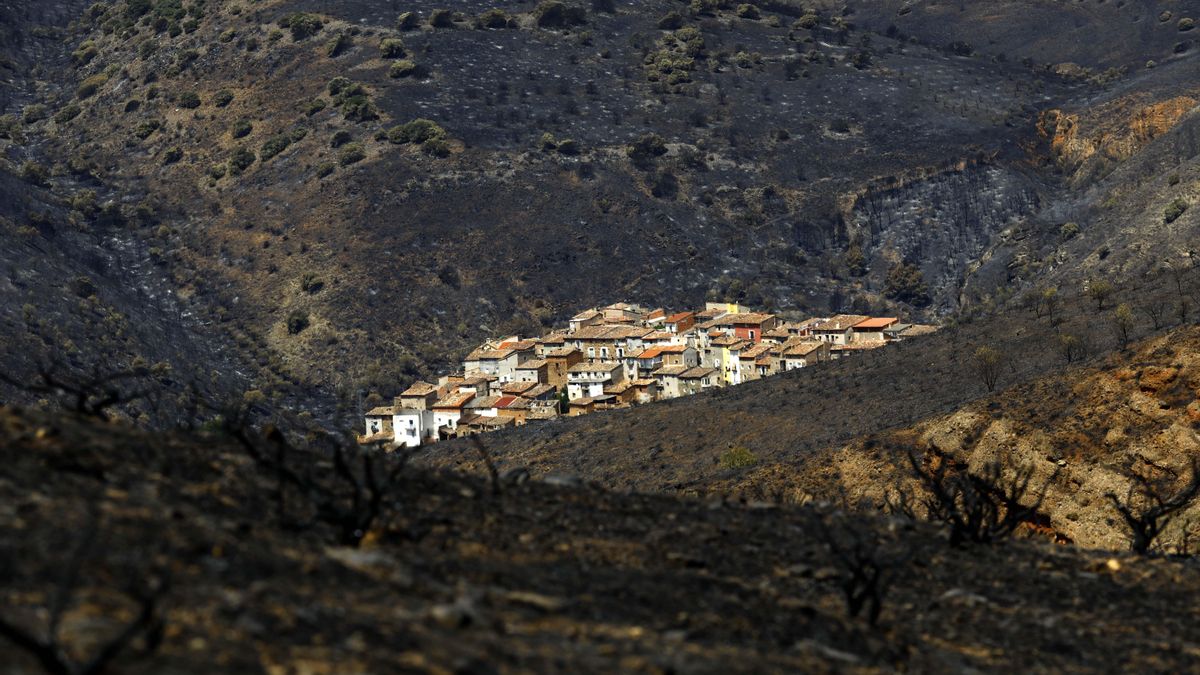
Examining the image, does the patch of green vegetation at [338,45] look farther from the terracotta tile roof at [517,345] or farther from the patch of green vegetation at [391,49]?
the terracotta tile roof at [517,345]

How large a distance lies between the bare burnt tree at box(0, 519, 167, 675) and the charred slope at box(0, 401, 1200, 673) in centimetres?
4

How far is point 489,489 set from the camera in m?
17.9

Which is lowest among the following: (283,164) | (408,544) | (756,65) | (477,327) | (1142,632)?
(1142,632)

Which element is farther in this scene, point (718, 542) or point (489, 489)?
point (489, 489)

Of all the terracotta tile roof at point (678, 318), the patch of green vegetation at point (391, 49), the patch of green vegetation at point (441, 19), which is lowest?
the terracotta tile roof at point (678, 318)

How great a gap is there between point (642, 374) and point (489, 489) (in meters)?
84.0

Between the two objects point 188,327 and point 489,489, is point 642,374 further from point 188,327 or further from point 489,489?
point 489,489

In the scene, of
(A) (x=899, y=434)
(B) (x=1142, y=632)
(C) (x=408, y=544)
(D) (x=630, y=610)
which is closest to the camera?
(D) (x=630, y=610)

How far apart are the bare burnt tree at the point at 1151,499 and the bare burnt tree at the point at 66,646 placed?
16563 millimetres

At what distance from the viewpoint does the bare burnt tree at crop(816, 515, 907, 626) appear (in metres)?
14.2

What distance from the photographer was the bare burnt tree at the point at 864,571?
1416 centimetres

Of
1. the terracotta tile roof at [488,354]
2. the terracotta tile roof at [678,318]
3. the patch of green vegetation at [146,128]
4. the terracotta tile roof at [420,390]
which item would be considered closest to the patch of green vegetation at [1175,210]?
the terracotta tile roof at [678,318]

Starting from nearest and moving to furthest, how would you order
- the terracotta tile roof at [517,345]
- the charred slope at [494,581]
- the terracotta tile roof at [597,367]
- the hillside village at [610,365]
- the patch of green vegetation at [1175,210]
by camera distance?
1. the charred slope at [494,581]
2. the hillside village at [610,365]
3. the terracotta tile roof at [597,367]
4. the terracotta tile roof at [517,345]
5. the patch of green vegetation at [1175,210]

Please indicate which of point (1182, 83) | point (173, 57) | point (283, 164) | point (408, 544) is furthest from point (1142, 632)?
point (173, 57)
